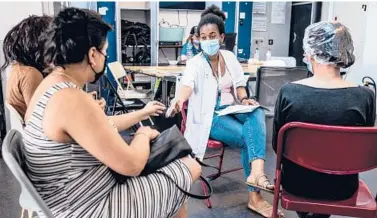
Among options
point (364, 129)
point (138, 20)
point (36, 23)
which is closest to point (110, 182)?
point (364, 129)

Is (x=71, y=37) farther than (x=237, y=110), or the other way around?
(x=237, y=110)

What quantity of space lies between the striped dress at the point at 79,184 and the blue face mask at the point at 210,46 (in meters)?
1.33

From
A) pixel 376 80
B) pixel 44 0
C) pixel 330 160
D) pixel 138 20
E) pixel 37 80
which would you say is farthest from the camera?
pixel 138 20

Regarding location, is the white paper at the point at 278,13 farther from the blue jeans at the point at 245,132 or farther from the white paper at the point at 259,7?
the blue jeans at the point at 245,132

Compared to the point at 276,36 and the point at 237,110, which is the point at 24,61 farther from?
the point at 276,36

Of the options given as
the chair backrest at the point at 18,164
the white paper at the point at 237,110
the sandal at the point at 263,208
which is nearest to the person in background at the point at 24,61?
the chair backrest at the point at 18,164

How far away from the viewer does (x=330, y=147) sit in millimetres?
1356

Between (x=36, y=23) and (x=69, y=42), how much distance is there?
0.85 meters

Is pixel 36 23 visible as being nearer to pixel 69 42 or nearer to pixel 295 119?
pixel 69 42

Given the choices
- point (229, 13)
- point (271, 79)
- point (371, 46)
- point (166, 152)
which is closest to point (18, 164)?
point (166, 152)

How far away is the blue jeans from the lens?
2207mm

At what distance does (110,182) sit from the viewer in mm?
1302

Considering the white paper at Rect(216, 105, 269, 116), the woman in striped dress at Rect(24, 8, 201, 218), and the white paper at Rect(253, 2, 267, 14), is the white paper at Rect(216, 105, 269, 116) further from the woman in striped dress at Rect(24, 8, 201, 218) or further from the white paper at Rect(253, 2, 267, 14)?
the white paper at Rect(253, 2, 267, 14)

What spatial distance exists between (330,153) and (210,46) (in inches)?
52.4
